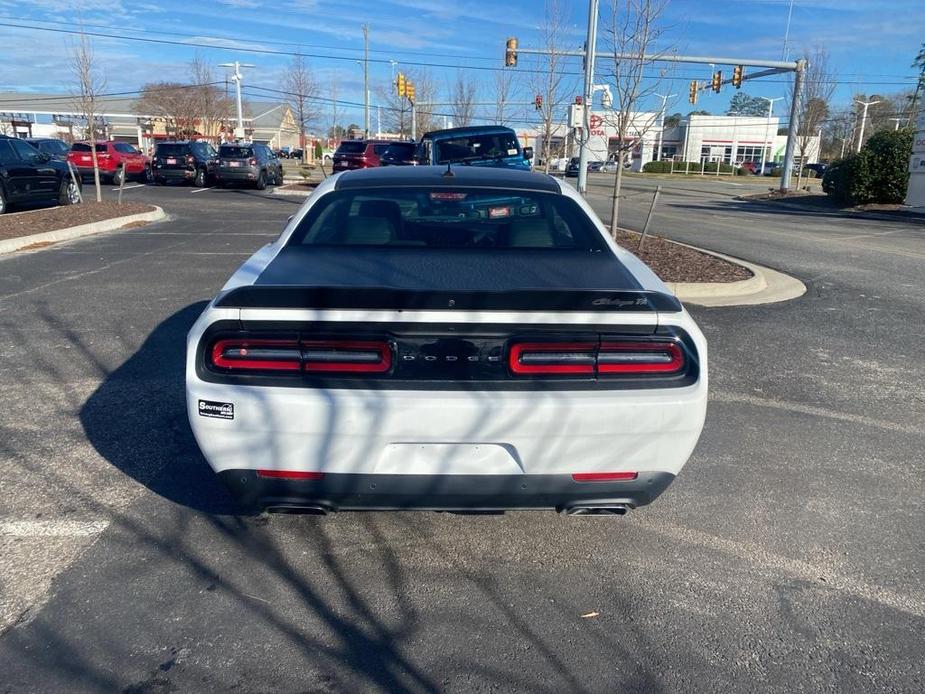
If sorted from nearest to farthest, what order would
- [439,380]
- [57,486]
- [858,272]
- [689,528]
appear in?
[439,380]
[689,528]
[57,486]
[858,272]

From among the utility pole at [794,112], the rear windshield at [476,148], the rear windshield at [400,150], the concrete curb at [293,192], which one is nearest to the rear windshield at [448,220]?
the rear windshield at [476,148]

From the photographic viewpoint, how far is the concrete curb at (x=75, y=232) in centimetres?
1214

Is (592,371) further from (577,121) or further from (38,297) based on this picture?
(577,121)

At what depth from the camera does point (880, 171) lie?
25734 mm

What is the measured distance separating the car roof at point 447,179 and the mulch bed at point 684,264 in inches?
190

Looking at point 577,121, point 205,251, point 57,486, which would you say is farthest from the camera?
point 577,121

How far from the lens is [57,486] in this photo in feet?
12.7

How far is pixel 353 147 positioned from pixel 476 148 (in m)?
11.3

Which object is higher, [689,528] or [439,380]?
[439,380]

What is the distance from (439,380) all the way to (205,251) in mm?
10186

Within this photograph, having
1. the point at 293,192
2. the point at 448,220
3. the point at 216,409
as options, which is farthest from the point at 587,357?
the point at 293,192

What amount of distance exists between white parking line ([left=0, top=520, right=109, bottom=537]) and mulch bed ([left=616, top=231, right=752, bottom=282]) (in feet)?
23.2

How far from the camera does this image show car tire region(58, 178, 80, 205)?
1753cm

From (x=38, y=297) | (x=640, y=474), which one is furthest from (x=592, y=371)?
(x=38, y=297)
